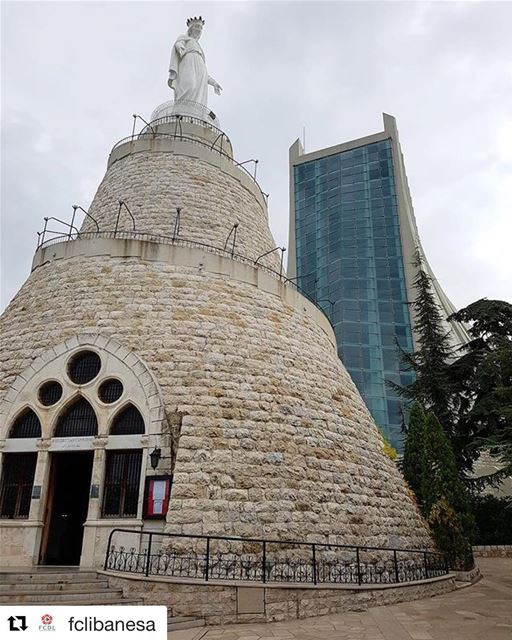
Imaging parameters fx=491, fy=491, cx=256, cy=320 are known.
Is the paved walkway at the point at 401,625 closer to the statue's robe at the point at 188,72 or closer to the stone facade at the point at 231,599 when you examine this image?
the stone facade at the point at 231,599

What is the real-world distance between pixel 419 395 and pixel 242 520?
1379cm

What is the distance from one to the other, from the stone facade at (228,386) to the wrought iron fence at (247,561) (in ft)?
0.79

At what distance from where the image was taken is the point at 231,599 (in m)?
7.13

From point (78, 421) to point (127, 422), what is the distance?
1.12 m

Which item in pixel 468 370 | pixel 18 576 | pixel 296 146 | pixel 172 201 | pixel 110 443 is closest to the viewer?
pixel 18 576

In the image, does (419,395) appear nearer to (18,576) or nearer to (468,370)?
(468,370)

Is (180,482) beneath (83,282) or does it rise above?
beneath

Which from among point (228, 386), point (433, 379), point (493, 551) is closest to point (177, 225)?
point (228, 386)

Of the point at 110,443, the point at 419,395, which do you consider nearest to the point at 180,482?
the point at 110,443

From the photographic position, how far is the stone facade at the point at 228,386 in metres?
9.04

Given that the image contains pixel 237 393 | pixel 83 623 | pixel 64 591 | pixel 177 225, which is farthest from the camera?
pixel 177 225

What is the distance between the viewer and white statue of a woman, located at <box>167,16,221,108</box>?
73.5 ft

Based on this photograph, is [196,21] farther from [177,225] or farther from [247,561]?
[247,561]

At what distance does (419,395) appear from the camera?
20.5 m
